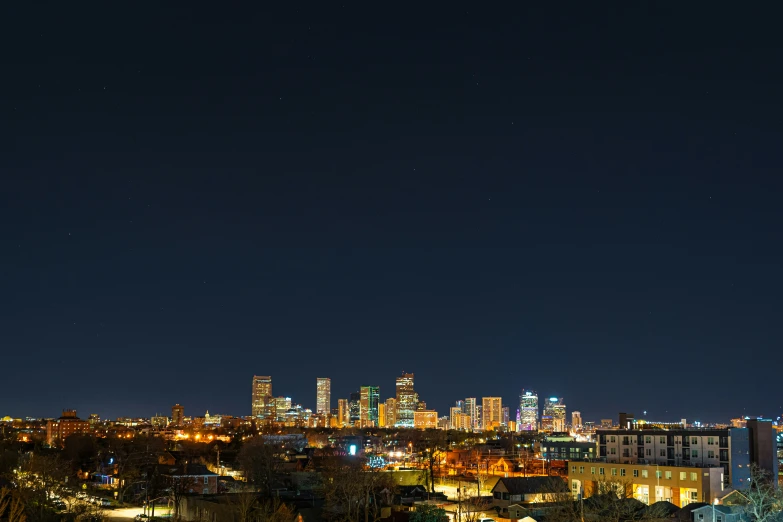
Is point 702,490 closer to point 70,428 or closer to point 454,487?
point 454,487

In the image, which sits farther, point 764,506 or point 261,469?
point 261,469

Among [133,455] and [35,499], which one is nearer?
[35,499]

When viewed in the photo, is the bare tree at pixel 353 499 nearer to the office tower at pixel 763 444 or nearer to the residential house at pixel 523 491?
the residential house at pixel 523 491

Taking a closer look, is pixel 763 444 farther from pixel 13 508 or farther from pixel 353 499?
pixel 13 508

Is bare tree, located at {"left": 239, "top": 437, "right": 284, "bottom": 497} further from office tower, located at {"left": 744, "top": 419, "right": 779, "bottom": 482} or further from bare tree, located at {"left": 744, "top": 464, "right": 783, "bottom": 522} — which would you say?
office tower, located at {"left": 744, "top": 419, "right": 779, "bottom": 482}

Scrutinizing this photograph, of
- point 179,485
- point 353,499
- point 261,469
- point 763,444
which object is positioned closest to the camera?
point 353,499

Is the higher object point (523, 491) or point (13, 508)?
point (13, 508)

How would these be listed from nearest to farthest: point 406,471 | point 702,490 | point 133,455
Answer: point 702,490, point 406,471, point 133,455

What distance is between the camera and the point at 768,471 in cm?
4422

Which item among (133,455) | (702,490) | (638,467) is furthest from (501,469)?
(133,455)

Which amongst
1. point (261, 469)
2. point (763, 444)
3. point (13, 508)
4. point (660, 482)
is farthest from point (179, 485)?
point (763, 444)

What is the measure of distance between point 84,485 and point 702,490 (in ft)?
121

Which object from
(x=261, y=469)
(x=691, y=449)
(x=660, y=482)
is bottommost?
(x=660, y=482)

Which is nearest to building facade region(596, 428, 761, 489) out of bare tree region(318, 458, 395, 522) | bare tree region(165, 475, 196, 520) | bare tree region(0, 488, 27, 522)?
bare tree region(318, 458, 395, 522)
